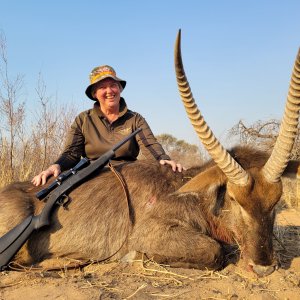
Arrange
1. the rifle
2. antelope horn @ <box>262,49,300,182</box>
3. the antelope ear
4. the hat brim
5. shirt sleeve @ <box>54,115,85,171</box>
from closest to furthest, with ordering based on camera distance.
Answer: antelope horn @ <box>262,49,300,182</box> < the rifle < the antelope ear < shirt sleeve @ <box>54,115,85,171</box> < the hat brim

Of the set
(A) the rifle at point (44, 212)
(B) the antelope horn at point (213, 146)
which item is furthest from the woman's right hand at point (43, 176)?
(B) the antelope horn at point (213, 146)

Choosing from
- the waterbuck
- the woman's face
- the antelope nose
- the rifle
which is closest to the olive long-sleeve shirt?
the woman's face

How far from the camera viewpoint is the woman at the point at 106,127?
6430mm

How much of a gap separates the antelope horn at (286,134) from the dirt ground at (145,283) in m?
0.96

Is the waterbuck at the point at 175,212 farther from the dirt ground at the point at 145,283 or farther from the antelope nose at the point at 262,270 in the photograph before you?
the dirt ground at the point at 145,283

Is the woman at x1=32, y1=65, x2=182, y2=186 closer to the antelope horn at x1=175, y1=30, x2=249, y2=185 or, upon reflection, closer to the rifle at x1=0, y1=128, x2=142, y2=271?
the rifle at x1=0, y1=128, x2=142, y2=271

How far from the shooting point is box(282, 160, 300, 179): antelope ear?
430 cm

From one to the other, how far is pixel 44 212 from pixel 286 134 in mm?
2576

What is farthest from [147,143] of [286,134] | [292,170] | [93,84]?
[286,134]

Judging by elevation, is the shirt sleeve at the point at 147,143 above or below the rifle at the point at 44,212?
above

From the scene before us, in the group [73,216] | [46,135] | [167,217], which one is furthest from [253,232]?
[46,135]

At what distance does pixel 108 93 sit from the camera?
6512 mm

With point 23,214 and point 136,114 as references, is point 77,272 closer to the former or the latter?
point 23,214

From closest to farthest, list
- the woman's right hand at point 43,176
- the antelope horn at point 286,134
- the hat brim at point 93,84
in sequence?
1. the antelope horn at point 286,134
2. the woman's right hand at point 43,176
3. the hat brim at point 93,84
